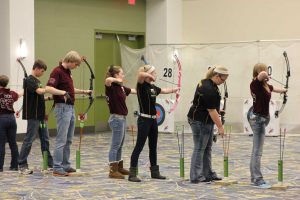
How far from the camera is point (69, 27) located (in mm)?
14383

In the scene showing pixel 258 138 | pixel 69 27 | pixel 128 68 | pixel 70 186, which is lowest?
pixel 70 186

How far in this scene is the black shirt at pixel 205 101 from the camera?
22.8 ft

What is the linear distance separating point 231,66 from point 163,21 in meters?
2.42

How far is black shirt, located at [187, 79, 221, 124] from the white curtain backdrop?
6.57 metres

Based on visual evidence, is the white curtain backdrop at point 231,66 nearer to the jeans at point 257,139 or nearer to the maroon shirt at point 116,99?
the maroon shirt at point 116,99

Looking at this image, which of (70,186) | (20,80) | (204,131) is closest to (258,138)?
(204,131)

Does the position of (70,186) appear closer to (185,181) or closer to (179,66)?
(185,181)

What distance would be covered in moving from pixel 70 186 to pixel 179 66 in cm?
749

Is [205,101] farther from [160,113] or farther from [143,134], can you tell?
[160,113]

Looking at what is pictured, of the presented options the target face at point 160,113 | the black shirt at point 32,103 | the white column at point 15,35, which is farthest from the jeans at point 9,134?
the target face at point 160,113

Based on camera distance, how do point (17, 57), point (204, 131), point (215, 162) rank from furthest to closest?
1. point (17, 57)
2. point (215, 162)
3. point (204, 131)

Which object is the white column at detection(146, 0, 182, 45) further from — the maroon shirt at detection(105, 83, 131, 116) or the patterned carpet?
the maroon shirt at detection(105, 83, 131, 116)

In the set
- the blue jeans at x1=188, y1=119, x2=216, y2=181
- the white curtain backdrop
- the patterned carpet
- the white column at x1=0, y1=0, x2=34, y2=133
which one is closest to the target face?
the white curtain backdrop

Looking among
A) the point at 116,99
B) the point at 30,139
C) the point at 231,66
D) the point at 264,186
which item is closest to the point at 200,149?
the point at 264,186
